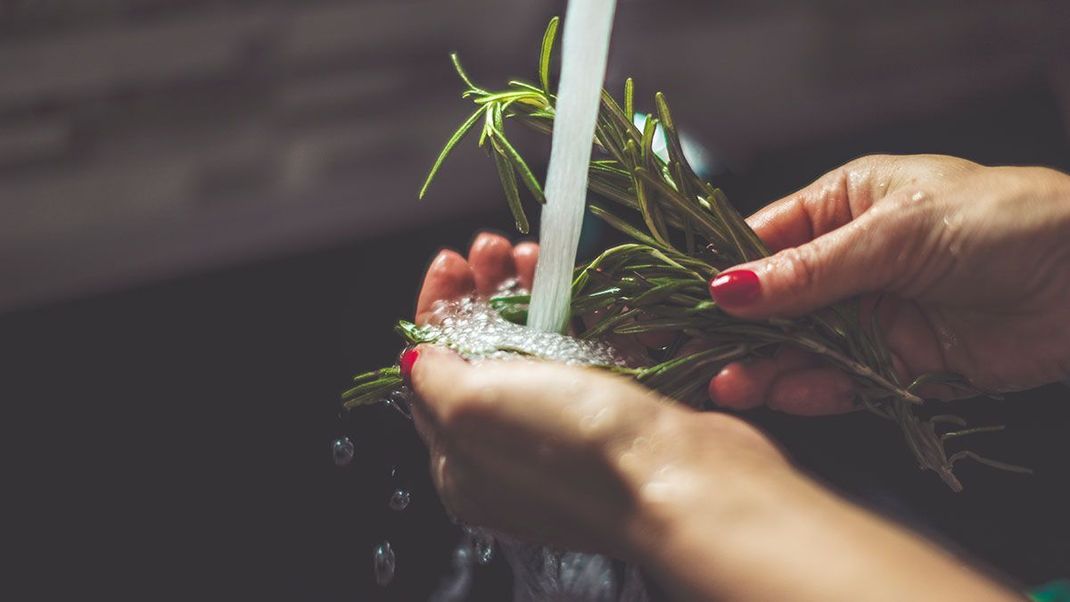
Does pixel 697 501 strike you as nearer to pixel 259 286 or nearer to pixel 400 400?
pixel 400 400

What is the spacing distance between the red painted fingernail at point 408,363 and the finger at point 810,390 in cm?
33

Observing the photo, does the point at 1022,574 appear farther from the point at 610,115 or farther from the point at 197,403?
the point at 197,403

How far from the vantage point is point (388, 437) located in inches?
39.0

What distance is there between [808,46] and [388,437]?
1.14m

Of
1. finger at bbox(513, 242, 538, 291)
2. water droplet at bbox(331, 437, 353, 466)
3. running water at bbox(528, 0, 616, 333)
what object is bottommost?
water droplet at bbox(331, 437, 353, 466)

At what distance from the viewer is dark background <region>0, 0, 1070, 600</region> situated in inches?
42.8

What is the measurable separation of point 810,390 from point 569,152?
1.09 feet

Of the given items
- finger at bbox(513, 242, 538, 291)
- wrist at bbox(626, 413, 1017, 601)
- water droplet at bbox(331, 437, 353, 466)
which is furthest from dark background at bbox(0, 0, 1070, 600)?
wrist at bbox(626, 413, 1017, 601)

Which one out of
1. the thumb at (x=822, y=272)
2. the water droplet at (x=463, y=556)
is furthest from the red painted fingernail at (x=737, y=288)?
the water droplet at (x=463, y=556)

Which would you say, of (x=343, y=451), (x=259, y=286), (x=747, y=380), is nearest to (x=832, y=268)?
(x=747, y=380)

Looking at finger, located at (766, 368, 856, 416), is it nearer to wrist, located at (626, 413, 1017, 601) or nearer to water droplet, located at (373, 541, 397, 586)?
wrist, located at (626, 413, 1017, 601)

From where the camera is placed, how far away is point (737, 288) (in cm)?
69

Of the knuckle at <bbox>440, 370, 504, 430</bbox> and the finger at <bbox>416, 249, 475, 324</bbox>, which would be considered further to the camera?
the finger at <bbox>416, 249, 475, 324</bbox>

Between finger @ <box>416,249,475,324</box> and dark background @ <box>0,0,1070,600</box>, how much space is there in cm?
17
